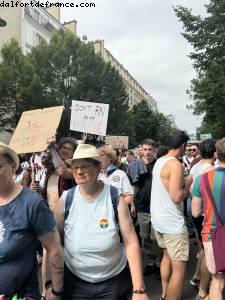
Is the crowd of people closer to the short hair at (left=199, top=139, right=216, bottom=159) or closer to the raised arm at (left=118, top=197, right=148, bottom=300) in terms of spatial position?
the raised arm at (left=118, top=197, right=148, bottom=300)

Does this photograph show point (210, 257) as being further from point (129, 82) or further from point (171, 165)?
point (129, 82)

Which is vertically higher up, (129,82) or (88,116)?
(129,82)

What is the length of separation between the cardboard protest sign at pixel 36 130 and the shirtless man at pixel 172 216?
1.42 meters

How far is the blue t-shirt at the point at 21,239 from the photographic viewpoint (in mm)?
2084

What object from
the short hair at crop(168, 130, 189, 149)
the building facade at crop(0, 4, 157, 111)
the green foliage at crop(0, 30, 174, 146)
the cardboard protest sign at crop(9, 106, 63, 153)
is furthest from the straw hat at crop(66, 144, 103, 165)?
the building facade at crop(0, 4, 157, 111)

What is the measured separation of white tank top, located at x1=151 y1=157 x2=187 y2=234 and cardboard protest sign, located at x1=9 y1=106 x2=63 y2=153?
1379 millimetres

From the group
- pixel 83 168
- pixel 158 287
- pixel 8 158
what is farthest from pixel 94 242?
pixel 158 287

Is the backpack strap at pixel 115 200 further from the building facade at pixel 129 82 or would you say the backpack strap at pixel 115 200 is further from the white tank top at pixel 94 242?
the building facade at pixel 129 82

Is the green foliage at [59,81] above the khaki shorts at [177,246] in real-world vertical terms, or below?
above

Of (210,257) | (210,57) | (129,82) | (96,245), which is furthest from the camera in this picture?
(129,82)

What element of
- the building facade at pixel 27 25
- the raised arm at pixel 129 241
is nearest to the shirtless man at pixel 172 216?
the raised arm at pixel 129 241

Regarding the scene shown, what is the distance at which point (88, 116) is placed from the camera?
748cm

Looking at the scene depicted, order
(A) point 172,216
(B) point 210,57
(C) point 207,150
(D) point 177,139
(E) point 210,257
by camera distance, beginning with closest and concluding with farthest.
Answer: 1. (E) point 210,257
2. (A) point 172,216
3. (D) point 177,139
4. (C) point 207,150
5. (B) point 210,57

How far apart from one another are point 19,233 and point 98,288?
683 mm
